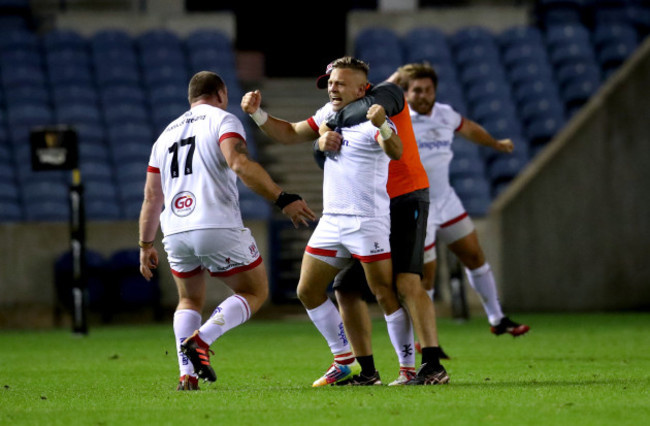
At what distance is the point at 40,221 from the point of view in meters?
16.8

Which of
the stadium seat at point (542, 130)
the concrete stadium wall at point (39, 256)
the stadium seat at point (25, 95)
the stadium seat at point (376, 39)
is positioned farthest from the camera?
the stadium seat at point (376, 39)

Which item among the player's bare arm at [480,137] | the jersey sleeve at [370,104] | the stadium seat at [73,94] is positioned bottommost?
the stadium seat at [73,94]

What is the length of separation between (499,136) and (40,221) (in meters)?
7.17

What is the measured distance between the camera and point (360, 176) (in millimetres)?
7000

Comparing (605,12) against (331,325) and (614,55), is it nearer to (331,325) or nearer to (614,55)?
(614,55)

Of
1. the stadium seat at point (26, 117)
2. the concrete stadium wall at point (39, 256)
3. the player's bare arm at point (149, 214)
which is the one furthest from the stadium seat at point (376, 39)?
the player's bare arm at point (149, 214)

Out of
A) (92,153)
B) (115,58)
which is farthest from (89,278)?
(115,58)

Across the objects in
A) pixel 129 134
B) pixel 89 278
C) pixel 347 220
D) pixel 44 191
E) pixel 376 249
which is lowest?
pixel 89 278

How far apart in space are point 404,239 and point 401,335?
1.88ft

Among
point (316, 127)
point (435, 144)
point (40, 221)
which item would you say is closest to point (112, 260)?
point (40, 221)

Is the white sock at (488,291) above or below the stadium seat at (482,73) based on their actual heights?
below

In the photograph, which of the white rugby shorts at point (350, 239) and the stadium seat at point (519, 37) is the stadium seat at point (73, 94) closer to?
the stadium seat at point (519, 37)

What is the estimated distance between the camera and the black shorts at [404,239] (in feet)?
23.4

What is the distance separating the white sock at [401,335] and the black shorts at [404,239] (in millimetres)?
264
